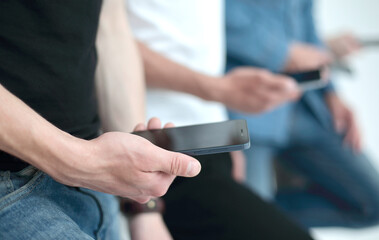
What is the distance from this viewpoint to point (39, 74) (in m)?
0.47

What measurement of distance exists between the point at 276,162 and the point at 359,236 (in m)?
0.64

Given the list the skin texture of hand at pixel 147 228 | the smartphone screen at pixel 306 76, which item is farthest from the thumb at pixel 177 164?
the smartphone screen at pixel 306 76

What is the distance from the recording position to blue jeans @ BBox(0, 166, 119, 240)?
385 mm

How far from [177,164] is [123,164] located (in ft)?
0.19

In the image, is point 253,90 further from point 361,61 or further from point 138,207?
point 361,61

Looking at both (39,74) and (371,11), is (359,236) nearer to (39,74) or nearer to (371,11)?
(371,11)

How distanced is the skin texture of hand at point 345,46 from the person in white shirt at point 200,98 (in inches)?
24.0

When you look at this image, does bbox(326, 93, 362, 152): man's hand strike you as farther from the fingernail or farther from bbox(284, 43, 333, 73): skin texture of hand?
the fingernail

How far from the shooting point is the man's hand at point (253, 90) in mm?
861

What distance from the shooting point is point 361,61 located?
1.88 m

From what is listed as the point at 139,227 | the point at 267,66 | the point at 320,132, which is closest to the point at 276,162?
the point at 320,132

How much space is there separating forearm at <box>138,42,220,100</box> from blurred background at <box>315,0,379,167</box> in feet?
3.89

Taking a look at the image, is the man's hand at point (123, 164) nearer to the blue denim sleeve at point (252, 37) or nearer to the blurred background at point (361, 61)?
the blue denim sleeve at point (252, 37)

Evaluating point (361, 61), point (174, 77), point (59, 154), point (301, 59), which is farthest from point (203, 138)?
point (361, 61)
